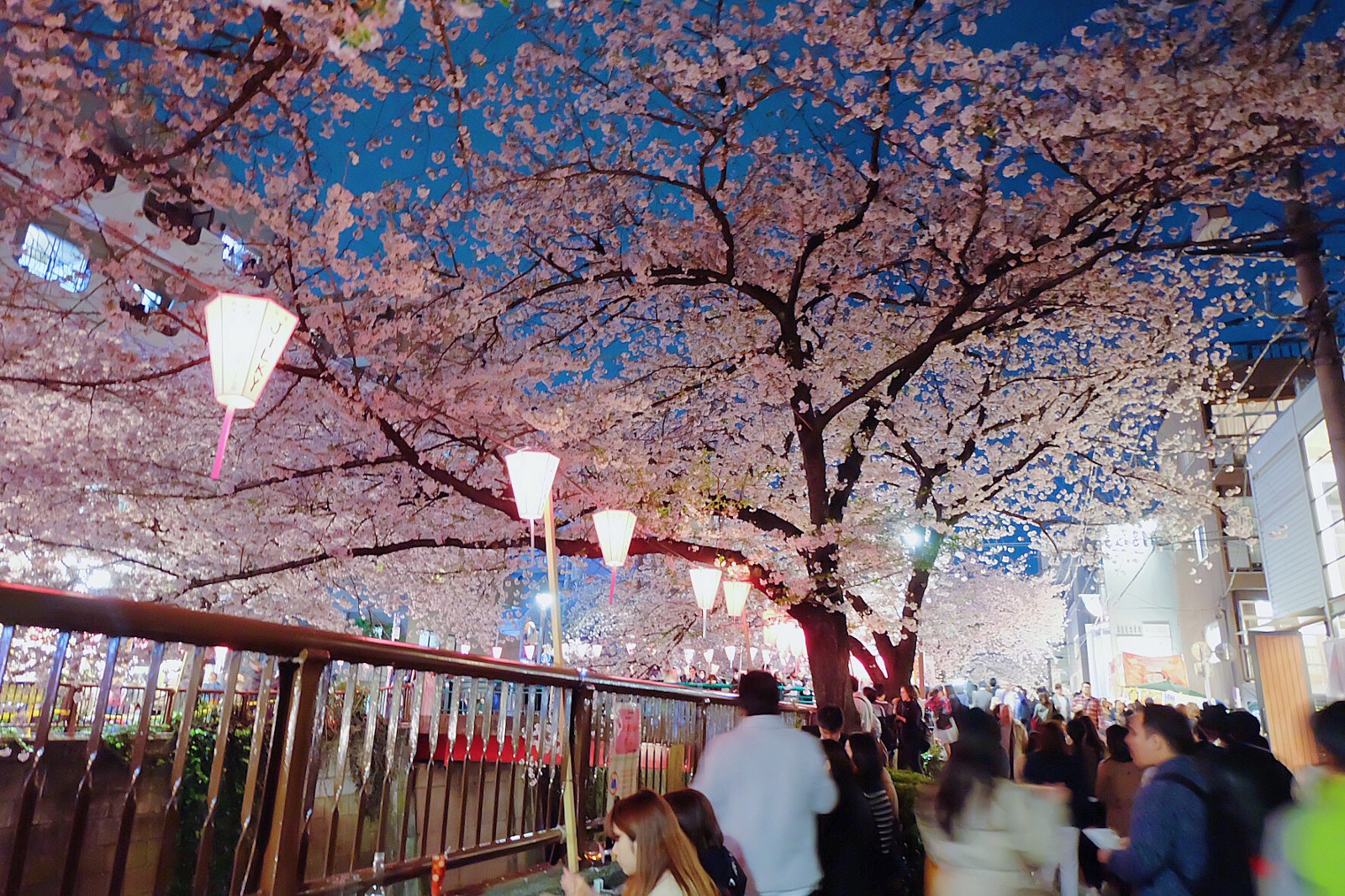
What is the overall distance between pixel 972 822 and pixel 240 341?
646 cm

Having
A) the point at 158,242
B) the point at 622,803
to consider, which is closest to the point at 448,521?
the point at 158,242

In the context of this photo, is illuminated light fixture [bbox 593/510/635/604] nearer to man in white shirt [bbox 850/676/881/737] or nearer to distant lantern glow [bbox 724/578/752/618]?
distant lantern glow [bbox 724/578/752/618]

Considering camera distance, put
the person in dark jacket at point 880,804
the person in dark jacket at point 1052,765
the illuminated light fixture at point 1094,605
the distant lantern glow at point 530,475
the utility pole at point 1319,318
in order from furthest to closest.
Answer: the illuminated light fixture at point 1094,605 → the utility pole at point 1319,318 → the distant lantern glow at point 530,475 → the person in dark jacket at point 1052,765 → the person in dark jacket at point 880,804

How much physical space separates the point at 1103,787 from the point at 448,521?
37.4ft

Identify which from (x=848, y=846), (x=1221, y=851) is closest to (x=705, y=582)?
(x=848, y=846)

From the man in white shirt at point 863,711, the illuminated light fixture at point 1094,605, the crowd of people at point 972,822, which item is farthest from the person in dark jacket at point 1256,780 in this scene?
the illuminated light fixture at point 1094,605

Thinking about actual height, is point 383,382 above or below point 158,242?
below

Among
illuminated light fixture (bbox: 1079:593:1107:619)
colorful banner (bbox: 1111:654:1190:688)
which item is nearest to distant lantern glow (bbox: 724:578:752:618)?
colorful banner (bbox: 1111:654:1190:688)

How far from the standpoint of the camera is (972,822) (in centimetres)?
343

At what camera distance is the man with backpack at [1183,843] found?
3.23m

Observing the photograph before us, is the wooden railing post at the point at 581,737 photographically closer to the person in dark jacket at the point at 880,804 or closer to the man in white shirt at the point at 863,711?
the person in dark jacket at the point at 880,804

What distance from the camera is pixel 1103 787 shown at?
6758 mm

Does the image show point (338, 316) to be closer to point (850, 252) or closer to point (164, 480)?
point (164, 480)

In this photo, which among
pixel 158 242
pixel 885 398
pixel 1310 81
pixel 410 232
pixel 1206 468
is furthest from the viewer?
A: pixel 1206 468
